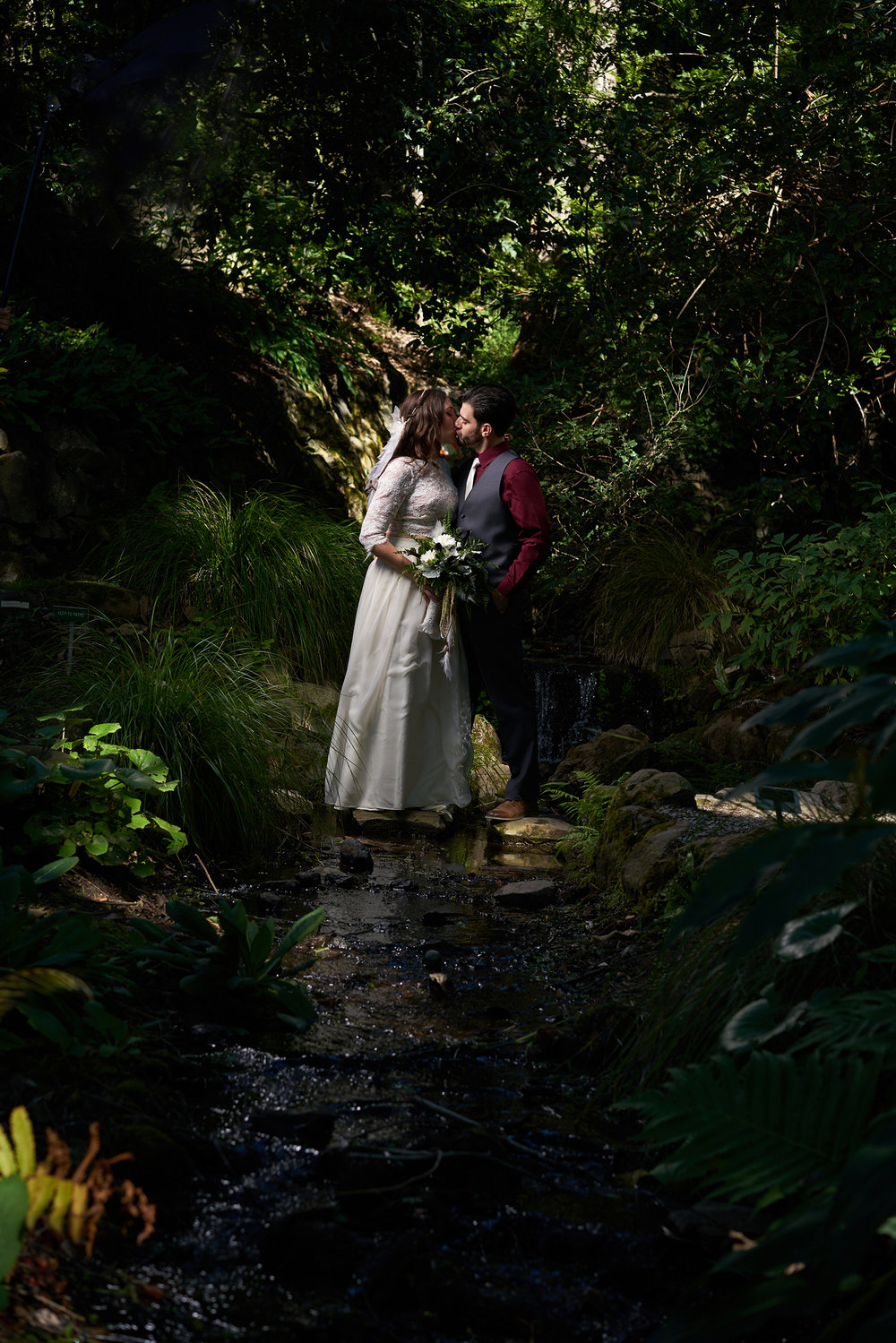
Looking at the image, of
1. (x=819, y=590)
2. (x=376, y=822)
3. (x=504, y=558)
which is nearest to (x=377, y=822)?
(x=376, y=822)

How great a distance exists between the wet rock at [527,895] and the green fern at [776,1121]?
2702mm

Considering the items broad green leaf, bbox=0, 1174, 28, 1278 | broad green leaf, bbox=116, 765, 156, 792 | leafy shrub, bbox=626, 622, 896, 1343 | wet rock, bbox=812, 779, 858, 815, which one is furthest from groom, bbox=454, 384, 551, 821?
broad green leaf, bbox=0, 1174, 28, 1278

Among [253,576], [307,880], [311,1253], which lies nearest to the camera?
[311,1253]

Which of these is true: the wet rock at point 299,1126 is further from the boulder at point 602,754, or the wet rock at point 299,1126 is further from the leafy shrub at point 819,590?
the leafy shrub at point 819,590

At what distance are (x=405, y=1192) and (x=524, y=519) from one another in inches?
165

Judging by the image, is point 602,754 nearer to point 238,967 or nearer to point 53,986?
point 238,967

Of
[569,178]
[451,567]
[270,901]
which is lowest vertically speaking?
[270,901]

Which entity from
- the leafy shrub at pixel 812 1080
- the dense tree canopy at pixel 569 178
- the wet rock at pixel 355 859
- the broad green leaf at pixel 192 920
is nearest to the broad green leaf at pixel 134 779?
the broad green leaf at pixel 192 920

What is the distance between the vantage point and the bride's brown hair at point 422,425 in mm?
5637

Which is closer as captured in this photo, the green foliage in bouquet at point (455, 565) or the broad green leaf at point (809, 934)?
the broad green leaf at point (809, 934)

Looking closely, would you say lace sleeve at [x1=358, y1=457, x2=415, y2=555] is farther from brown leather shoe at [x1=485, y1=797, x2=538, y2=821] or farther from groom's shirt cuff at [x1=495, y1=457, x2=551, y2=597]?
brown leather shoe at [x1=485, y1=797, x2=538, y2=821]

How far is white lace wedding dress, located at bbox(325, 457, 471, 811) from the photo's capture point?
18.8 feet

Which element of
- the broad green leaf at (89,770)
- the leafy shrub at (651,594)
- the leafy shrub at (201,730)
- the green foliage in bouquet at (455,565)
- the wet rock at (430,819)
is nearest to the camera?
the broad green leaf at (89,770)

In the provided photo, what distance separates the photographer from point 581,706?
25.6ft
